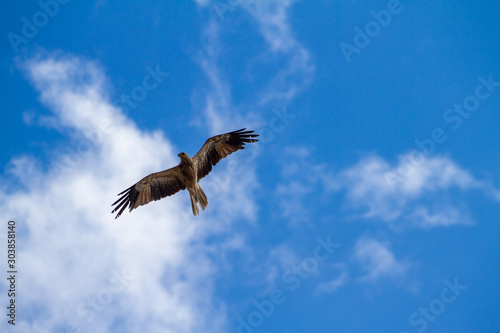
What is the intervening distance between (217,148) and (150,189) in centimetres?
268

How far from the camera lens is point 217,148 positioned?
13.8 meters

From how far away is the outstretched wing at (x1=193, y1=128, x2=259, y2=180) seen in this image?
13734 millimetres

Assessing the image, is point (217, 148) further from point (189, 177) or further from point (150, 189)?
point (150, 189)

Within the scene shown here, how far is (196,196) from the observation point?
1335 cm

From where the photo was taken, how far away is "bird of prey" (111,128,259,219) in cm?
1344

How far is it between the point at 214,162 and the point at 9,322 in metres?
7.70

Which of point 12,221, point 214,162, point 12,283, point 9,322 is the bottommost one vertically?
point 9,322

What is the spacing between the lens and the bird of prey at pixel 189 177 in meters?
13.4

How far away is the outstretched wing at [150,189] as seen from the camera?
14180 mm

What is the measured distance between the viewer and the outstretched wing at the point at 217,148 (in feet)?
45.1

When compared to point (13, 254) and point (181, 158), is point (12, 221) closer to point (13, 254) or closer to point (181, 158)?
point (13, 254)

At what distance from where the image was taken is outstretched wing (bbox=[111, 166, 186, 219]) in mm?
14180

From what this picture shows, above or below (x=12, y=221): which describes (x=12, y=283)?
below

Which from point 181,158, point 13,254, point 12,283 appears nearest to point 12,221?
point 13,254
